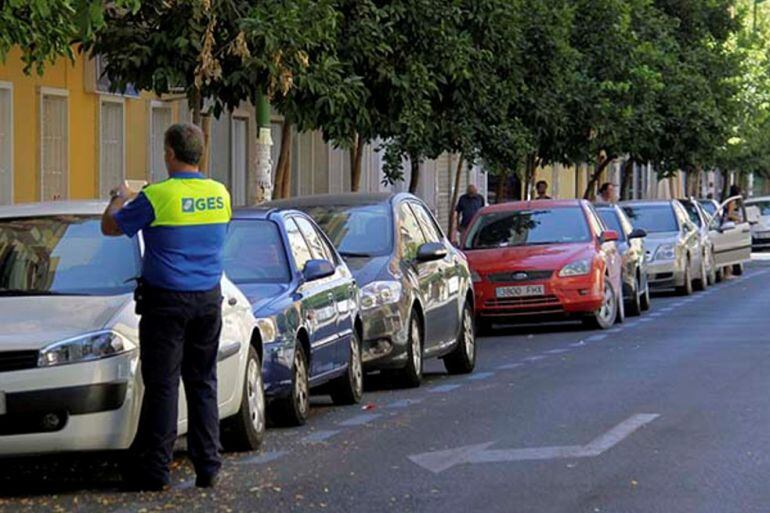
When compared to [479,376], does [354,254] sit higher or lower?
higher

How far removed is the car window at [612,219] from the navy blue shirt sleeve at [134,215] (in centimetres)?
1922

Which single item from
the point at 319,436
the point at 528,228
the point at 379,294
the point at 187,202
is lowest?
the point at 319,436

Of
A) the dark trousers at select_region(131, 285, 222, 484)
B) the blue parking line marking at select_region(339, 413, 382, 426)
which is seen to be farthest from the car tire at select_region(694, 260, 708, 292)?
the dark trousers at select_region(131, 285, 222, 484)

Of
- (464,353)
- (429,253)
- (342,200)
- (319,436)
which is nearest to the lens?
(319,436)

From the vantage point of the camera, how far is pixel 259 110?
22953 mm

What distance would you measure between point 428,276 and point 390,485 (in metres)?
7.14

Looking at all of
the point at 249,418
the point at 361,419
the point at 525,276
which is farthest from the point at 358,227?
the point at 525,276

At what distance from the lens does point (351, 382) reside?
15344 millimetres

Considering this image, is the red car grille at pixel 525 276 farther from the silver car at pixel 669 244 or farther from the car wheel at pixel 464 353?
the silver car at pixel 669 244

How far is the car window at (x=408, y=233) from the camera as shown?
17484 mm

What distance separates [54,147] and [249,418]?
54.3 feet

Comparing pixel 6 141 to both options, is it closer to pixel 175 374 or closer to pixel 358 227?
pixel 358 227

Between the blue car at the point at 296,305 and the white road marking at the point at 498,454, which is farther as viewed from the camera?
the blue car at the point at 296,305

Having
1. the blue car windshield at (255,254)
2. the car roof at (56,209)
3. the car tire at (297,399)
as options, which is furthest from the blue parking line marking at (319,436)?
the car roof at (56,209)
